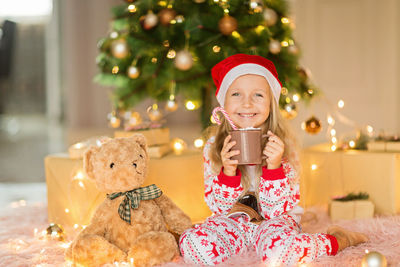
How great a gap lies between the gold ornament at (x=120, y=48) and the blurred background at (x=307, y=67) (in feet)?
3.63

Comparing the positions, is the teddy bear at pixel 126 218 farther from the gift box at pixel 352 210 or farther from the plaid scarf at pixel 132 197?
the gift box at pixel 352 210

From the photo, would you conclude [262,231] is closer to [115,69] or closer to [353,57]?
[115,69]

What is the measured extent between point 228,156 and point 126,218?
332 millimetres

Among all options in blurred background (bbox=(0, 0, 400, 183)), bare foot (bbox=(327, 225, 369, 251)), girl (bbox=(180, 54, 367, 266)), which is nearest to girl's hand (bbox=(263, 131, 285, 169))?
girl (bbox=(180, 54, 367, 266))

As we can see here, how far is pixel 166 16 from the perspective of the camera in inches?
66.7

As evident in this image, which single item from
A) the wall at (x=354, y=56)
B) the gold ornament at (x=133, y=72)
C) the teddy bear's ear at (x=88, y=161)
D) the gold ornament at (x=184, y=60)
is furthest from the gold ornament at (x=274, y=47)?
the wall at (x=354, y=56)

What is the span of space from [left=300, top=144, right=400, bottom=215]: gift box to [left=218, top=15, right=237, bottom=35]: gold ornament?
1.86 ft

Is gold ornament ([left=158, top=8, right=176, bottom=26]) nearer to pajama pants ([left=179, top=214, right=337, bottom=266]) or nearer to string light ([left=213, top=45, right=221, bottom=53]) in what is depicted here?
string light ([left=213, top=45, right=221, bottom=53])

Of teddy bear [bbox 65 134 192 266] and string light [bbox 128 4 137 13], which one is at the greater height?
string light [bbox 128 4 137 13]

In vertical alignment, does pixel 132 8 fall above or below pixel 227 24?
above

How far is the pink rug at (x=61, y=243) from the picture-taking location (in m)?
1.12

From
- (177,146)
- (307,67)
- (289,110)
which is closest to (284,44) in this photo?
(289,110)

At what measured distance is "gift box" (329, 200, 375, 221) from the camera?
5.00ft

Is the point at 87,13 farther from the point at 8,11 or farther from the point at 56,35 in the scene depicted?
the point at 8,11
